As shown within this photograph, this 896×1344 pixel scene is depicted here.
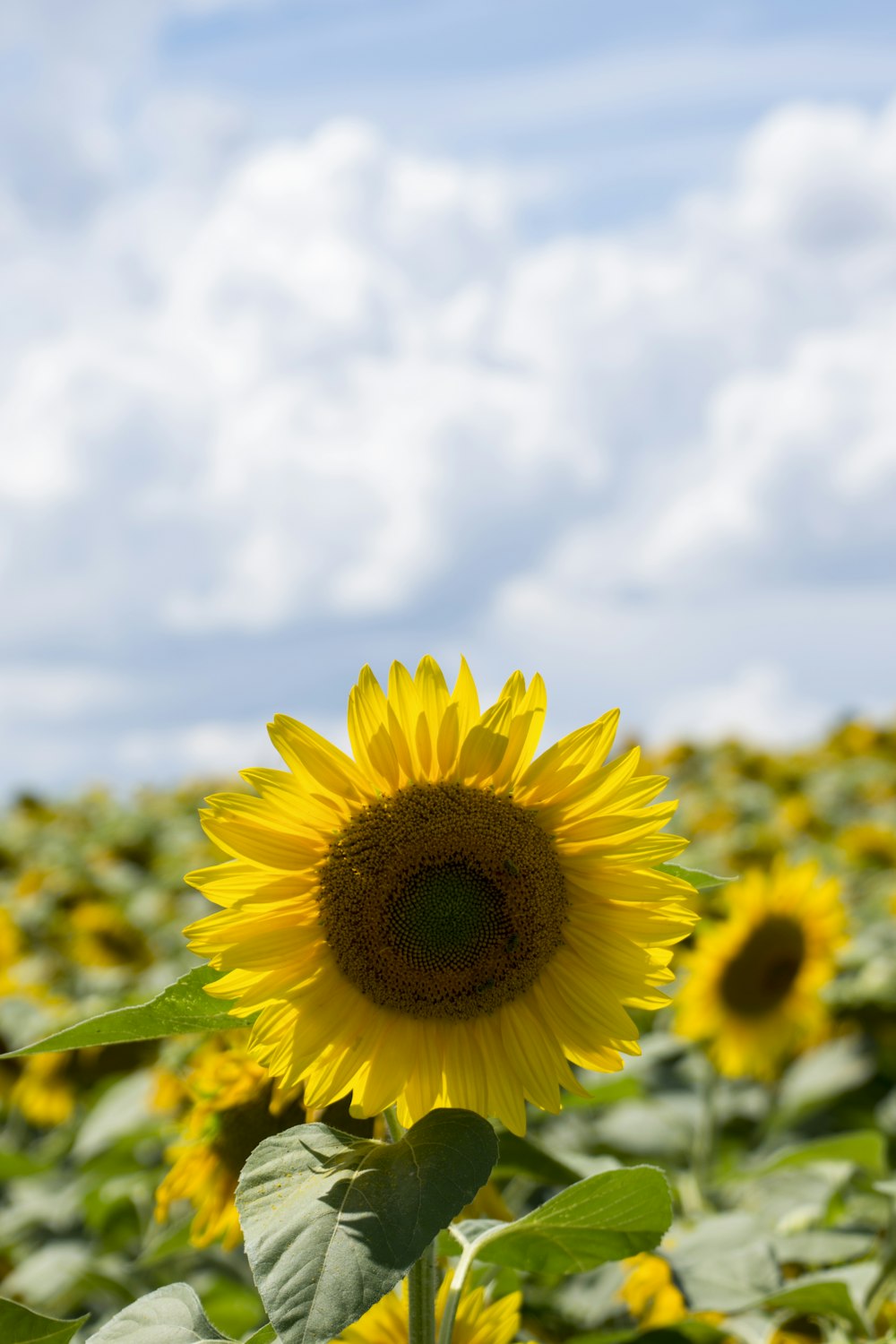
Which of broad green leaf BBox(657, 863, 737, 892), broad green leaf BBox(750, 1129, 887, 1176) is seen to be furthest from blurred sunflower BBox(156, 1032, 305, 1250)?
broad green leaf BBox(750, 1129, 887, 1176)

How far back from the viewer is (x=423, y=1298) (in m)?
1.62

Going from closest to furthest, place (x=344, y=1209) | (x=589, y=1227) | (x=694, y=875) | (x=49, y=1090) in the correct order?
(x=344, y=1209), (x=589, y=1227), (x=694, y=875), (x=49, y=1090)

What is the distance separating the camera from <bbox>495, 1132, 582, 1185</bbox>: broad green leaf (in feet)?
7.23

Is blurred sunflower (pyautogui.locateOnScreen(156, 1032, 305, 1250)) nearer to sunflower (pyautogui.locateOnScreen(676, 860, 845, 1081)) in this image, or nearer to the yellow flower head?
the yellow flower head

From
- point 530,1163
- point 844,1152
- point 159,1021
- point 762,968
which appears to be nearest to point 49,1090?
point 762,968

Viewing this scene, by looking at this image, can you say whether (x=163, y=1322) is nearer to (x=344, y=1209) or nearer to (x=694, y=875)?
(x=344, y=1209)

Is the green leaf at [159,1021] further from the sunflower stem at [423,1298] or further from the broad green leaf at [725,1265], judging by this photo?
the broad green leaf at [725,1265]

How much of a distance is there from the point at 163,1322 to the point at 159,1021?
0.35m

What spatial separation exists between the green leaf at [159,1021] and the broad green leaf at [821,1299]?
940mm

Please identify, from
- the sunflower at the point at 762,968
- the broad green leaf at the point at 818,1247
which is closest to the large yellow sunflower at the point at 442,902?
the broad green leaf at the point at 818,1247

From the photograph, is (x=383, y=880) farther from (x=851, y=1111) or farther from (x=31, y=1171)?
(x=851, y=1111)

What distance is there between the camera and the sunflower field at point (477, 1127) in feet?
5.27

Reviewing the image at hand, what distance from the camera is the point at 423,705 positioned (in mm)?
1801

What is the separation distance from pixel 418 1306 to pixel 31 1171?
2.75m
